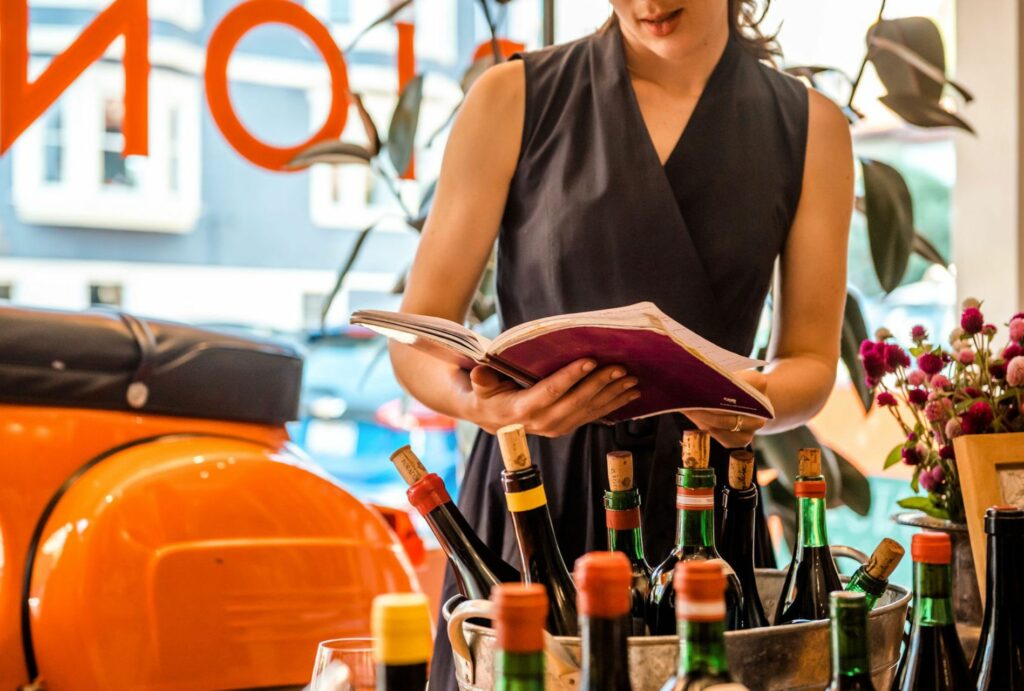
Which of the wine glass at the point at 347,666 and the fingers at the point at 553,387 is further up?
the fingers at the point at 553,387

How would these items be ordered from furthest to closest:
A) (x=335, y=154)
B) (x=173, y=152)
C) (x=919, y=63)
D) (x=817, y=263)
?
(x=173, y=152), (x=335, y=154), (x=919, y=63), (x=817, y=263)

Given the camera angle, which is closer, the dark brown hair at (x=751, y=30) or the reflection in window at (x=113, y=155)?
the dark brown hair at (x=751, y=30)

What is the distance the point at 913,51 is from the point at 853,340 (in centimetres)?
57

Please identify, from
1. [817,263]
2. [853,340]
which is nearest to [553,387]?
[817,263]

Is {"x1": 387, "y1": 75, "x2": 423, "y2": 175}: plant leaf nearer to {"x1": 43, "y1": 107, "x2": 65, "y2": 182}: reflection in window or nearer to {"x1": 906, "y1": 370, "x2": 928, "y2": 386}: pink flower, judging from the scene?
{"x1": 906, "y1": 370, "x2": 928, "y2": 386}: pink flower

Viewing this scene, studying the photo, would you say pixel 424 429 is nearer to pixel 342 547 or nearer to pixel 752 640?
pixel 342 547

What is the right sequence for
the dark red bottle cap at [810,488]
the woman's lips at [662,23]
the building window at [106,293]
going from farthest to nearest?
the building window at [106,293]
the woman's lips at [662,23]
the dark red bottle cap at [810,488]

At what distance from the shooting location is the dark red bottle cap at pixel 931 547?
0.63m

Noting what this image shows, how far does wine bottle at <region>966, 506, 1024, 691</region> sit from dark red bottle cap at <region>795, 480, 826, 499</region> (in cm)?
13

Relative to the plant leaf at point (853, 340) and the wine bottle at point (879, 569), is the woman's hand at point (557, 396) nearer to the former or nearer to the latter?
the wine bottle at point (879, 569)

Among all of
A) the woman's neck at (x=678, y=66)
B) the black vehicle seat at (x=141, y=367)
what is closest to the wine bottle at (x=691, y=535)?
the woman's neck at (x=678, y=66)

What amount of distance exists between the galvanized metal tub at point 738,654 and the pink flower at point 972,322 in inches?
15.3

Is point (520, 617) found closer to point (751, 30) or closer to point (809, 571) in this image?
point (809, 571)

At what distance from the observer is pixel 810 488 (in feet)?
2.67
